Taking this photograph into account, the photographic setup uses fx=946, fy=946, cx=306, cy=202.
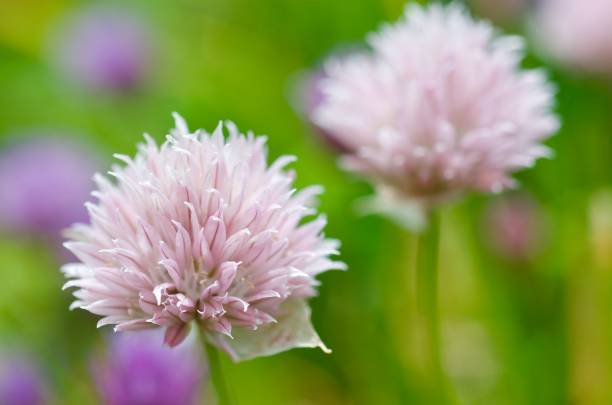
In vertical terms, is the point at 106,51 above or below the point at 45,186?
above

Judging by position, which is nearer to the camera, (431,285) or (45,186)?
(431,285)

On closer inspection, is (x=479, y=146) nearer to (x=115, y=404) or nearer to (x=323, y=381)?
(x=115, y=404)

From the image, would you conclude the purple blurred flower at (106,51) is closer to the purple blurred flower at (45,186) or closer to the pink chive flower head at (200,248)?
the purple blurred flower at (45,186)

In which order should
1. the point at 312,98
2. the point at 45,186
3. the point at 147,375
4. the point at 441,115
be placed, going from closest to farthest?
1. the point at 441,115
2. the point at 147,375
3. the point at 312,98
4. the point at 45,186

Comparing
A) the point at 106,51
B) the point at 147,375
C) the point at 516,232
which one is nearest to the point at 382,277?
the point at 516,232

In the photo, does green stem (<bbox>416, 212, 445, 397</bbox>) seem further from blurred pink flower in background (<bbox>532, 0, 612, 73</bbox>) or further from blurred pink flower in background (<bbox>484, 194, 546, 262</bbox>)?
blurred pink flower in background (<bbox>532, 0, 612, 73</bbox>)

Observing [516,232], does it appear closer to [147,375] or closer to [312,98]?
[312,98]
